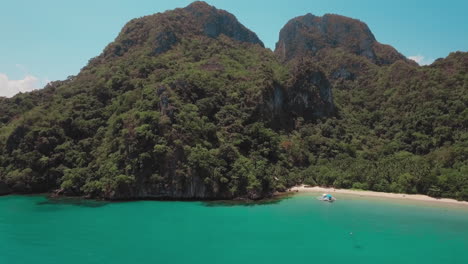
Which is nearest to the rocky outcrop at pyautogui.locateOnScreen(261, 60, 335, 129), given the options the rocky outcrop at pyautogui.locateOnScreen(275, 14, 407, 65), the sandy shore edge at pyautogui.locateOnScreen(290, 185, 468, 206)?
the sandy shore edge at pyautogui.locateOnScreen(290, 185, 468, 206)

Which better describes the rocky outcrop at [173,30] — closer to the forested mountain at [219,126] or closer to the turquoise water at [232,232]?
the forested mountain at [219,126]

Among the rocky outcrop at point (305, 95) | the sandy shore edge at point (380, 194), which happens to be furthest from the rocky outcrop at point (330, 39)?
the sandy shore edge at point (380, 194)

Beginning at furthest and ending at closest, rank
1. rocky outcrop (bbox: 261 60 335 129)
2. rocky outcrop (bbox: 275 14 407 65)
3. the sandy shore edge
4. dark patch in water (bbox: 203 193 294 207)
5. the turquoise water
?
rocky outcrop (bbox: 275 14 407 65), rocky outcrop (bbox: 261 60 335 129), the sandy shore edge, dark patch in water (bbox: 203 193 294 207), the turquoise water

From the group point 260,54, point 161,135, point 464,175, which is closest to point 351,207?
point 464,175

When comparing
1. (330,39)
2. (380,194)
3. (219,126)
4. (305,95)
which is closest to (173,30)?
(305,95)

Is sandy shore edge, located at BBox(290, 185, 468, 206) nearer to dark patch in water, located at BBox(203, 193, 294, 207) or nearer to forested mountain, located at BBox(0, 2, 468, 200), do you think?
forested mountain, located at BBox(0, 2, 468, 200)

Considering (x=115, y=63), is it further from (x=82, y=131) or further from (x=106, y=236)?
(x=106, y=236)
